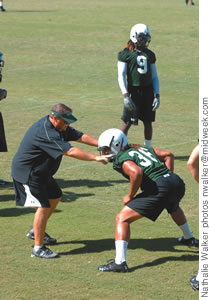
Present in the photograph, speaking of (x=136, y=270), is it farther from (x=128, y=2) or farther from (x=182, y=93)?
(x=128, y=2)

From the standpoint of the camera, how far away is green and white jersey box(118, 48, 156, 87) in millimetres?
13406

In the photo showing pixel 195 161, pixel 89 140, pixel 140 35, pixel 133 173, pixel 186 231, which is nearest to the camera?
pixel 195 161

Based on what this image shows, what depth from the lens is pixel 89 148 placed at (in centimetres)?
1470

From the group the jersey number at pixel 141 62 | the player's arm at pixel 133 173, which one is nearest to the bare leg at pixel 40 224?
the player's arm at pixel 133 173

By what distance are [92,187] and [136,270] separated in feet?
12.1

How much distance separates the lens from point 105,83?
22.1 metres

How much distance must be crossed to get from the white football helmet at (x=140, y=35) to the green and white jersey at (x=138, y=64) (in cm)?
17

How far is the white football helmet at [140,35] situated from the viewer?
43.1 feet

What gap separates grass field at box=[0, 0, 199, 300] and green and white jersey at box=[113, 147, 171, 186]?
107cm

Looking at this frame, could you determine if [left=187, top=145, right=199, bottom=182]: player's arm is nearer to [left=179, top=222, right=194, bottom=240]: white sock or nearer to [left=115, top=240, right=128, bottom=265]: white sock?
[left=115, top=240, right=128, bottom=265]: white sock

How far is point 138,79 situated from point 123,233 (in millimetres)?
5520

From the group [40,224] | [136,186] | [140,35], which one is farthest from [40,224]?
[140,35]

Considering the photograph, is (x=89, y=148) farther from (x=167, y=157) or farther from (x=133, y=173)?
(x=133, y=173)

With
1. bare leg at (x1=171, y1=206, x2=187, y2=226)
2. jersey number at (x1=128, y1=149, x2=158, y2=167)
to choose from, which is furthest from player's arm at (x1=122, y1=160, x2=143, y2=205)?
bare leg at (x1=171, y1=206, x2=187, y2=226)
